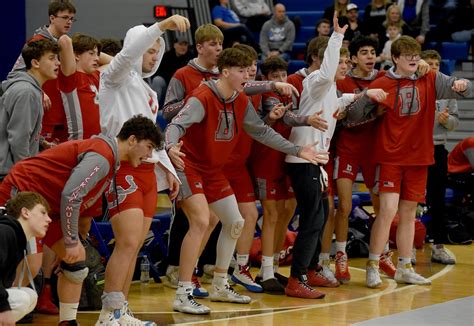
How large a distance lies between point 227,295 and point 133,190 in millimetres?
1470

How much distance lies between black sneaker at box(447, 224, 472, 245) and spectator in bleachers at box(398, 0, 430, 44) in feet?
15.7

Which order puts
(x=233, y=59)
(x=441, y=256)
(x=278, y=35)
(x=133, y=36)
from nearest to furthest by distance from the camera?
(x=133, y=36) < (x=233, y=59) < (x=441, y=256) < (x=278, y=35)

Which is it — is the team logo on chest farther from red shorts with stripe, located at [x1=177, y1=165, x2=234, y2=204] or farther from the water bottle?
the water bottle

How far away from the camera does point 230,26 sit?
15.9 m

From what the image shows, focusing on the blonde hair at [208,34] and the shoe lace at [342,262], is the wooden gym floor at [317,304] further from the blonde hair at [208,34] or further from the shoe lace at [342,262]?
the blonde hair at [208,34]

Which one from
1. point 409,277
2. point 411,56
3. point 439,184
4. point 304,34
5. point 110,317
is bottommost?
point 409,277

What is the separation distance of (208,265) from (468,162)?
3384mm

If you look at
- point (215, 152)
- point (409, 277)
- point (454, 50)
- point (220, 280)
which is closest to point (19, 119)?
point (215, 152)

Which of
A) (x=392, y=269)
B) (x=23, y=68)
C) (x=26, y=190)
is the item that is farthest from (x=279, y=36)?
(x=26, y=190)

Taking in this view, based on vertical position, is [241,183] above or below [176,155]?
below

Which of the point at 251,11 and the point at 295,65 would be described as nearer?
the point at 295,65

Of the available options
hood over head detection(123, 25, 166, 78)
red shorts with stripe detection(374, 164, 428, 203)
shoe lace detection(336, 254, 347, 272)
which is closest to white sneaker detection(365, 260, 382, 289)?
shoe lace detection(336, 254, 347, 272)

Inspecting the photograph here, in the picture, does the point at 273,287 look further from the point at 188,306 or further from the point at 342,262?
the point at 188,306

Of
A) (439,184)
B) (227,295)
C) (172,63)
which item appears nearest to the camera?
(227,295)
